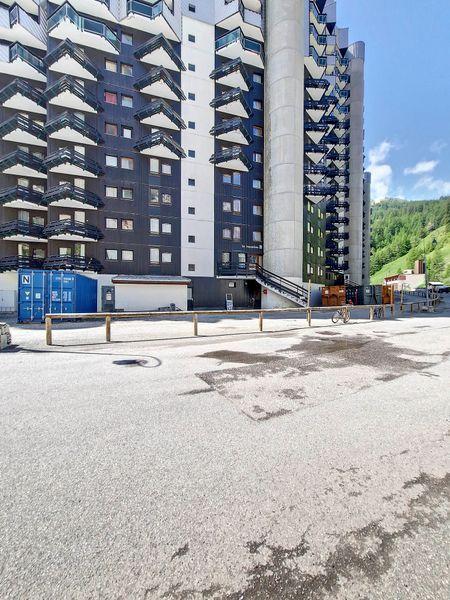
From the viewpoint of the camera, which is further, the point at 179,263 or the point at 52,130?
the point at 179,263

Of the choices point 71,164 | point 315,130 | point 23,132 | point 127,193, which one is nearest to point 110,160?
point 127,193

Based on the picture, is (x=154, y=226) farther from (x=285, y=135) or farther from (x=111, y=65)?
(x=285, y=135)

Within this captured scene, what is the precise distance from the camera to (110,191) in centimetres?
2761

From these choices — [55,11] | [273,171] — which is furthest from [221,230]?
[55,11]

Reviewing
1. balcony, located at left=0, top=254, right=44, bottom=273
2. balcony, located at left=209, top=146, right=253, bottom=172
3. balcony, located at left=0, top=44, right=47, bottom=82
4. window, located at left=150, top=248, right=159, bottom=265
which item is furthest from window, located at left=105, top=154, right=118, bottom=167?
balcony, located at left=0, top=254, right=44, bottom=273

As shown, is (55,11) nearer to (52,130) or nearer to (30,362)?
(52,130)

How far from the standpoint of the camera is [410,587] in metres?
1.61

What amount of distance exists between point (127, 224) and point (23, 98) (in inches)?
644

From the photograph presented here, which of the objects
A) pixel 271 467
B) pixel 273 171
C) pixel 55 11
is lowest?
pixel 271 467

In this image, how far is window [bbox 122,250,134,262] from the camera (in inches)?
1099

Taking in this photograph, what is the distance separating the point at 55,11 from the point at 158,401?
4022 centimetres

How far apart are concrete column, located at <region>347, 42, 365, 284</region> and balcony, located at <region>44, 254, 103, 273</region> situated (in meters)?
45.5

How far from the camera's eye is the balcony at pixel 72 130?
24.8 meters

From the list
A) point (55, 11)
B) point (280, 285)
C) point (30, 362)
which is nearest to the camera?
point (30, 362)
